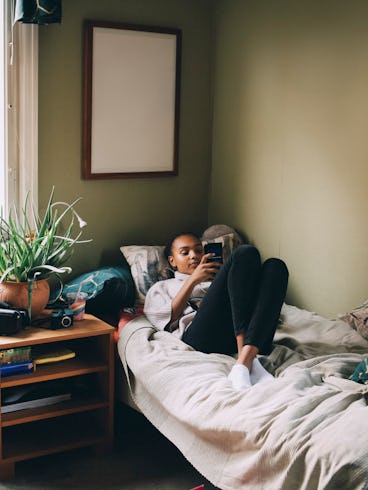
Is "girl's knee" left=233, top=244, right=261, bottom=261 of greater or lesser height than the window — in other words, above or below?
below

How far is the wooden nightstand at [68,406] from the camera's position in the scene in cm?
292

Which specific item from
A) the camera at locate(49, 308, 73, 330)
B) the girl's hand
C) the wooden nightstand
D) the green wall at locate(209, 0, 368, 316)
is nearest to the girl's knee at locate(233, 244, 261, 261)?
the girl's hand

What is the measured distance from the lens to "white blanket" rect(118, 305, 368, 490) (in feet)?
6.95

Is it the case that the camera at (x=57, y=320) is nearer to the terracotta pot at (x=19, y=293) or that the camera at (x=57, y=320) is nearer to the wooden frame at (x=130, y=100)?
the terracotta pot at (x=19, y=293)

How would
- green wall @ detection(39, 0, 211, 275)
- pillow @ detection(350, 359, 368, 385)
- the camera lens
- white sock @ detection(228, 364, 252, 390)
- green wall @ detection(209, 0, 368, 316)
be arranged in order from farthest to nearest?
green wall @ detection(39, 0, 211, 275), green wall @ detection(209, 0, 368, 316), the camera lens, white sock @ detection(228, 364, 252, 390), pillow @ detection(350, 359, 368, 385)

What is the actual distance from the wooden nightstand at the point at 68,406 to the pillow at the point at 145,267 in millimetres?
347

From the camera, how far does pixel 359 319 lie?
3031mm

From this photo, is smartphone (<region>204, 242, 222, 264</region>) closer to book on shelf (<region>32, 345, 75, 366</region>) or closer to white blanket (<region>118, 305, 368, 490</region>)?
white blanket (<region>118, 305, 368, 490</region>)

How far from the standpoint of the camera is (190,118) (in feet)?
12.8

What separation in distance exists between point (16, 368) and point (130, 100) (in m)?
1.43

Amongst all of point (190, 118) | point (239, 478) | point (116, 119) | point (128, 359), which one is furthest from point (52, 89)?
point (239, 478)

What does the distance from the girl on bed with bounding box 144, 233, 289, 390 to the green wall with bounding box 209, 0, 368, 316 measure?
17.6 inches

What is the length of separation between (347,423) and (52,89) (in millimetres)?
2079

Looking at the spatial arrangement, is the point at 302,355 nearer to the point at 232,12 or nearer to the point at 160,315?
the point at 160,315
